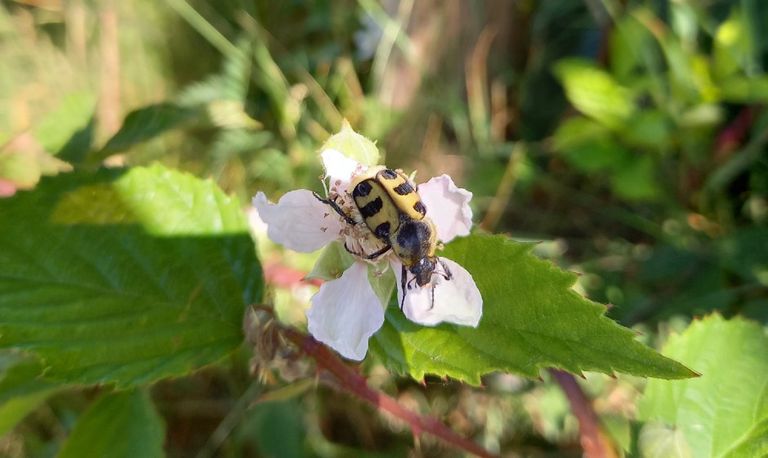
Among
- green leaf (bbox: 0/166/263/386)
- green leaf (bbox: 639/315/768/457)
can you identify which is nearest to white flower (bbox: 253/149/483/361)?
green leaf (bbox: 0/166/263/386)

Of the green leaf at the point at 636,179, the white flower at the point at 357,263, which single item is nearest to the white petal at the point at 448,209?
the white flower at the point at 357,263

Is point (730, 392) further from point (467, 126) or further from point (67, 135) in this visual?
point (467, 126)

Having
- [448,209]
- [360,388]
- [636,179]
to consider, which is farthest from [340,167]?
[636,179]

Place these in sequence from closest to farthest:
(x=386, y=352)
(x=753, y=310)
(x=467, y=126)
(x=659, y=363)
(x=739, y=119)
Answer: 1. (x=659, y=363)
2. (x=386, y=352)
3. (x=753, y=310)
4. (x=739, y=119)
5. (x=467, y=126)

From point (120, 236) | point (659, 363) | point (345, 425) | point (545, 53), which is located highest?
point (659, 363)

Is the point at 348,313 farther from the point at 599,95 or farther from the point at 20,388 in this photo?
the point at 599,95

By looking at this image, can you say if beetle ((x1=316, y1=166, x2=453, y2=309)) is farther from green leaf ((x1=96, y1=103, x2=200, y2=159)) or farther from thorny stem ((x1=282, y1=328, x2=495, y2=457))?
green leaf ((x1=96, y1=103, x2=200, y2=159))

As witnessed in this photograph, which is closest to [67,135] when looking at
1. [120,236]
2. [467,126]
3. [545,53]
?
[120,236]

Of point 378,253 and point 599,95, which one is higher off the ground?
point 378,253
